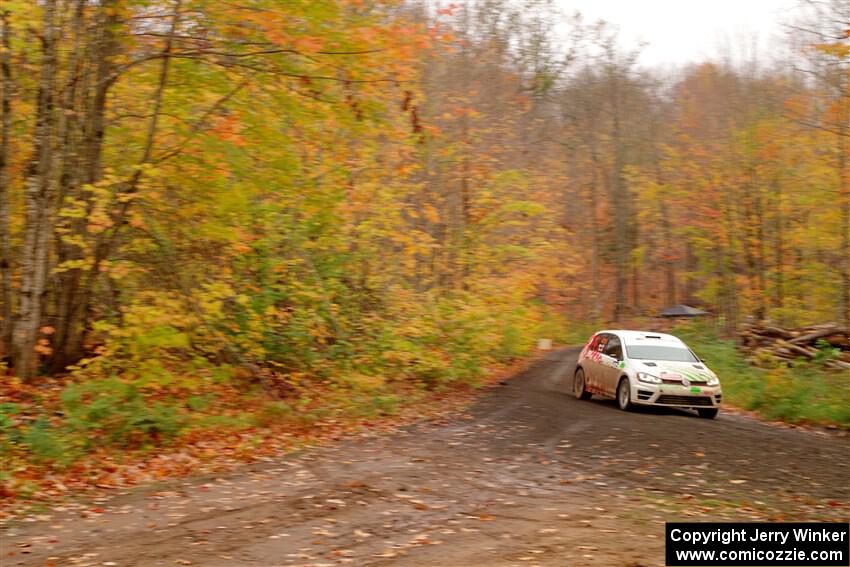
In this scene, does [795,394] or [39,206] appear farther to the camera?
[795,394]

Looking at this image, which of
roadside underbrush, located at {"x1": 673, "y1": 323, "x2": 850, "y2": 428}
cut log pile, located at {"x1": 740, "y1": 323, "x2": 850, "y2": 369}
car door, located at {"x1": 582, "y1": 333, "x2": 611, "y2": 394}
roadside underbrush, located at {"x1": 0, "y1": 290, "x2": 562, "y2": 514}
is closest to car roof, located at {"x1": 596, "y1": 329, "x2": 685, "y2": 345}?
car door, located at {"x1": 582, "y1": 333, "x2": 611, "y2": 394}

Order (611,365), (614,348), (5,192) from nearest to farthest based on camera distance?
(5,192) < (611,365) < (614,348)

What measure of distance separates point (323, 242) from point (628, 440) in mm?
7897

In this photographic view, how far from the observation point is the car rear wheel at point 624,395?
53.9 feet

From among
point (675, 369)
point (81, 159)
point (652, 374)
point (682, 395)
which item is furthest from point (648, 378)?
point (81, 159)

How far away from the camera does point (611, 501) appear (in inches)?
342

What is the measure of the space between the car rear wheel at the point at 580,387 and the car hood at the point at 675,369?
262 cm

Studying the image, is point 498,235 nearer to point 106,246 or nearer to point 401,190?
point 401,190

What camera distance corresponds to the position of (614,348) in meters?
17.7

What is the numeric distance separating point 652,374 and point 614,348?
155 cm

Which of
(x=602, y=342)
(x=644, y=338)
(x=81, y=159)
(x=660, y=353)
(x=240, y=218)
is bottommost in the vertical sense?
(x=660, y=353)

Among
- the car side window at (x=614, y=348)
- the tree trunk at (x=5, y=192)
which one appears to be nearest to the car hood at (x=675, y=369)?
the car side window at (x=614, y=348)

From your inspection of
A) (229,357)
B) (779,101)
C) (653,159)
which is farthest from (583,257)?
(229,357)

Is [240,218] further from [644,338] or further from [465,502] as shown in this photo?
[644,338]
